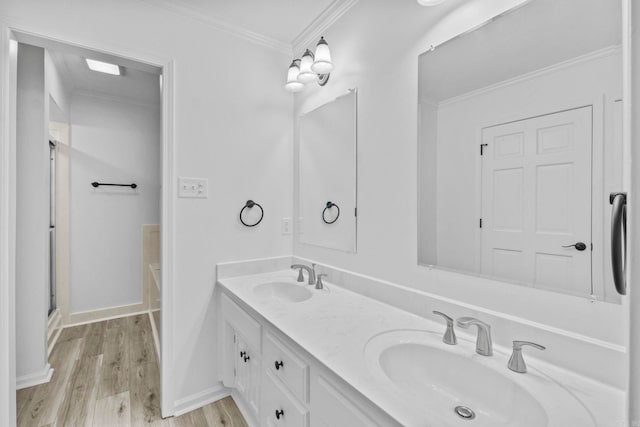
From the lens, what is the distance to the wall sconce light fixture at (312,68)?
63.1 inches

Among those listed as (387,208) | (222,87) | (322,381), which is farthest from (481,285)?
(222,87)

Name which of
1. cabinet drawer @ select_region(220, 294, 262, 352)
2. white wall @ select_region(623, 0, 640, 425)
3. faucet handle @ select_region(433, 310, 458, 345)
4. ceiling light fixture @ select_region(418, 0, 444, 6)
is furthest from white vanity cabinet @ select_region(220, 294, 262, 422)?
ceiling light fixture @ select_region(418, 0, 444, 6)

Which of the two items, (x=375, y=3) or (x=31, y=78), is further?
(x=31, y=78)

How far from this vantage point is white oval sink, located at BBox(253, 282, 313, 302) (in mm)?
1737

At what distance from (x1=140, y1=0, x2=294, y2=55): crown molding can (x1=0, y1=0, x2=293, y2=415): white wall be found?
0.03 meters

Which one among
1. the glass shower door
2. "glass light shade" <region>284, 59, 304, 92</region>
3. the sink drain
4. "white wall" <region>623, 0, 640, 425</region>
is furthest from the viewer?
the glass shower door

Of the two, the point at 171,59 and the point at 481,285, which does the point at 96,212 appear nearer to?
the point at 171,59

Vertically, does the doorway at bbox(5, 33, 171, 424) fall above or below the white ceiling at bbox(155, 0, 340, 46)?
below

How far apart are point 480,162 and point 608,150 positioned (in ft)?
1.10

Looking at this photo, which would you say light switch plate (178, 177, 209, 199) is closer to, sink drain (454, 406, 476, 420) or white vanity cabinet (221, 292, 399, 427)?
white vanity cabinet (221, 292, 399, 427)

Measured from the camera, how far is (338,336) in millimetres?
1057

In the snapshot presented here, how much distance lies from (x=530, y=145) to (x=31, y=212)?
2681 mm

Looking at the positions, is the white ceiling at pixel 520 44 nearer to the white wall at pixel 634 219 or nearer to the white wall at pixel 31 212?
the white wall at pixel 634 219

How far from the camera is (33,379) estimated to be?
6.53 ft
